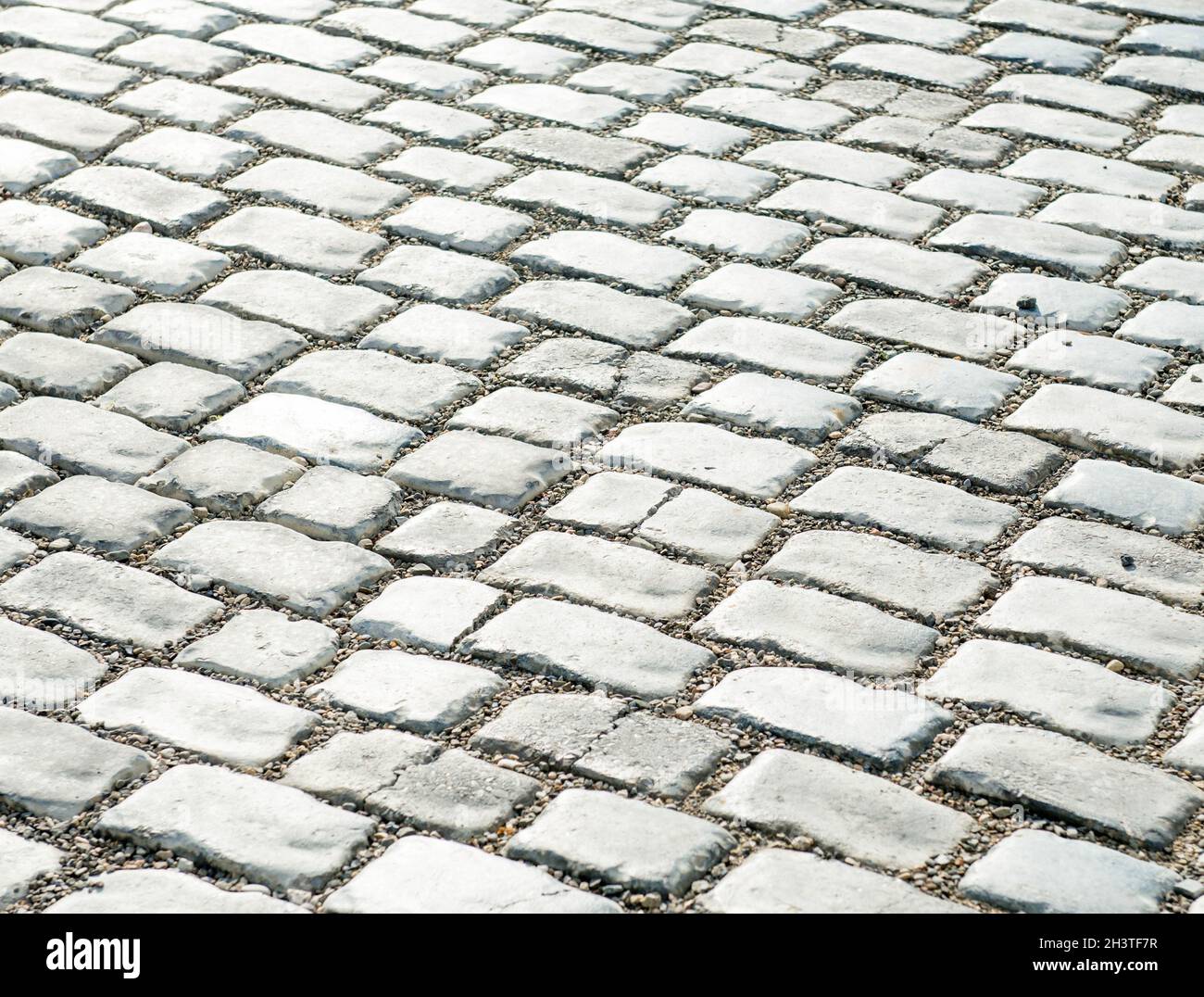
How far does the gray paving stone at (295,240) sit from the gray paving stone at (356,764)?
5.51ft

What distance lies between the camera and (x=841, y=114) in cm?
496

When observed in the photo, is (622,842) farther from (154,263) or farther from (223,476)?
(154,263)

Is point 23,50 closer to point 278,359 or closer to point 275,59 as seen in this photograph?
point 275,59

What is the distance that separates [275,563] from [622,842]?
3.26 ft

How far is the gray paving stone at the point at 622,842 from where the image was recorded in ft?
8.29

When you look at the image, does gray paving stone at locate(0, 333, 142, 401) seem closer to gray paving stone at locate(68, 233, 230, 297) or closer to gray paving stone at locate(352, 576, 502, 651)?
gray paving stone at locate(68, 233, 230, 297)

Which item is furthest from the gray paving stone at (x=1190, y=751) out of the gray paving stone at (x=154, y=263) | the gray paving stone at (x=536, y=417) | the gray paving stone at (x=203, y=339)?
the gray paving stone at (x=154, y=263)

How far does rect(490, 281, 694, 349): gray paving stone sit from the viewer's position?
3.95 metres

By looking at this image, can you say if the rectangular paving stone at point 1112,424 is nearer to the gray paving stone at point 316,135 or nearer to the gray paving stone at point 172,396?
the gray paving stone at point 172,396

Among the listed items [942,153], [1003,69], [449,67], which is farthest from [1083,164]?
[449,67]

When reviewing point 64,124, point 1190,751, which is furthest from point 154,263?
point 1190,751

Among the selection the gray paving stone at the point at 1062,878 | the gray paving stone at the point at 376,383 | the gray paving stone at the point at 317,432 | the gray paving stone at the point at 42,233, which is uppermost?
the gray paving stone at the point at 42,233

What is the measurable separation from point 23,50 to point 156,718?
319cm

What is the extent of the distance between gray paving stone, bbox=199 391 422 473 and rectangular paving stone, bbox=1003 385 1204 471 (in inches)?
52.3
